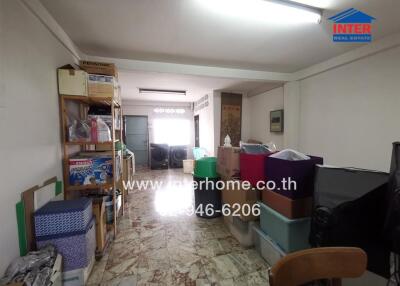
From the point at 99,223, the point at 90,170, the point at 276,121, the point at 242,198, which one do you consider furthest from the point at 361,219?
the point at 276,121

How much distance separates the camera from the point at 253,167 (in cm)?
203

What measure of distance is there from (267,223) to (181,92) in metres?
4.19

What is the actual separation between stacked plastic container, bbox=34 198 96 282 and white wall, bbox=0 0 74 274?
157 mm

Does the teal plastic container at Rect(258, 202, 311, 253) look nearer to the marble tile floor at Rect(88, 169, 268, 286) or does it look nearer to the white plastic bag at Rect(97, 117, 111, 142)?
the marble tile floor at Rect(88, 169, 268, 286)

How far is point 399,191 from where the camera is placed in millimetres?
981

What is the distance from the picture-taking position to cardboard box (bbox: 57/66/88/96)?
1910 millimetres

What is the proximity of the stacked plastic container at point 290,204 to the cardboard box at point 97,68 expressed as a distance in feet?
6.55

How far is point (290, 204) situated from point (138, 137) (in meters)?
6.25

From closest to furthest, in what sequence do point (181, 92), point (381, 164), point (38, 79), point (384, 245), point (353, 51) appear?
point (384, 245) → point (38, 79) → point (381, 164) → point (353, 51) → point (181, 92)

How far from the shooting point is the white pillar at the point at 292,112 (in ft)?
12.0

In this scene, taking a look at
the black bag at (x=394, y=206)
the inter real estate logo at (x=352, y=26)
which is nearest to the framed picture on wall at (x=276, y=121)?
the inter real estate logo at (x=352, y=26)

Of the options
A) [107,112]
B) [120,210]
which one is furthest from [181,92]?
[120,210]

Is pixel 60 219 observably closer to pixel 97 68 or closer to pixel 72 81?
pixel 72 81

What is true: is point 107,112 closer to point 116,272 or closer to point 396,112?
point 116,272
